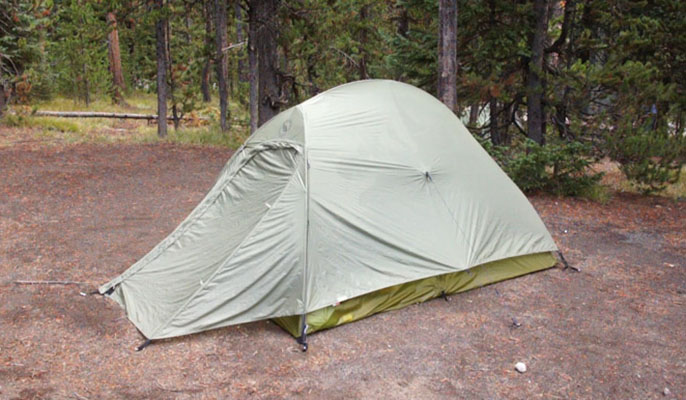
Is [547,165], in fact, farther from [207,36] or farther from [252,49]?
[207,36]

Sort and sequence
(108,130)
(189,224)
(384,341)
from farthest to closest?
(108,130) → (189,224) → (384,341)

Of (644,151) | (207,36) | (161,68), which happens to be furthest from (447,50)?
(207,36)

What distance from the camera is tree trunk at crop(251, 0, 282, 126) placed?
33.8 feet

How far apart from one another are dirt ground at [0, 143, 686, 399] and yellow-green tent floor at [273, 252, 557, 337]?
77mm

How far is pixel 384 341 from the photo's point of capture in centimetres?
439

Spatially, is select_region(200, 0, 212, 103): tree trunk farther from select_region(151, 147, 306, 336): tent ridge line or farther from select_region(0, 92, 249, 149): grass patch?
select_region(151, 147, 306, 336): tent ridge line

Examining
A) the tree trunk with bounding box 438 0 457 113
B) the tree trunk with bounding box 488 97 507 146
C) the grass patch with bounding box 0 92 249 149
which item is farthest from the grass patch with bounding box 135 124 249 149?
the tree trunk with bounding box 438 0 457 113

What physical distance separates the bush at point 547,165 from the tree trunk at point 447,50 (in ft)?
3.32

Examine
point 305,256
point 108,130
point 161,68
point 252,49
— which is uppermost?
point 252,49

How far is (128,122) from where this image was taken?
1866cm

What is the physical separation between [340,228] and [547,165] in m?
5.40

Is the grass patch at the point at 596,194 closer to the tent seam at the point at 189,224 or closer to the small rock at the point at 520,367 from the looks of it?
the small rock at the point at 520,367

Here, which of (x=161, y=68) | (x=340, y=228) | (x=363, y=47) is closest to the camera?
(x=340, y=228)

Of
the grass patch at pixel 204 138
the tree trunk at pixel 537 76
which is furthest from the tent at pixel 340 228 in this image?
the grass patch at pixel 204 138
